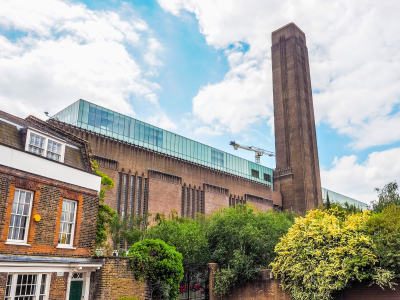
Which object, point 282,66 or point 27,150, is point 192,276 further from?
point 282,66

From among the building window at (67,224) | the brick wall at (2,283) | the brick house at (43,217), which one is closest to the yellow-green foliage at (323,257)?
the brick house at (43,217)

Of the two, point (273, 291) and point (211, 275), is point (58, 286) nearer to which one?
point (211, 275)

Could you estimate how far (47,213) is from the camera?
14.0 meters

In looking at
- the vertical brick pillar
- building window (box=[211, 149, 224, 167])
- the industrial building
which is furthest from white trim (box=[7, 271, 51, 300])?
building window (box=[211, 149, 224, 167])

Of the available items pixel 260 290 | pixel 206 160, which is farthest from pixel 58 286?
pixel 206 160

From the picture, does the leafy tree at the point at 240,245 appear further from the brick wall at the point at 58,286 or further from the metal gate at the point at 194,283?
the brick wall at the point at 58,286

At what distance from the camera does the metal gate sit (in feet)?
66.2

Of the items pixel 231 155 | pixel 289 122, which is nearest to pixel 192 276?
pixel 231 155

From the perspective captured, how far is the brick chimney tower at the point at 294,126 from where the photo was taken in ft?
218

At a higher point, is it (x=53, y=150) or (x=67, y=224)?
(x=53, y=150)

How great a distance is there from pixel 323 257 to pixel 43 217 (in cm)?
1371

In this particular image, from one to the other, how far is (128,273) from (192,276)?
643 centimetres

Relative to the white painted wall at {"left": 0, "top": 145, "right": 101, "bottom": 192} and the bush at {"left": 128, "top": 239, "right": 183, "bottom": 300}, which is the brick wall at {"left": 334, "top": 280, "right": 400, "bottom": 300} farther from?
the white painted wall at {"left": 0, "top": 145, "right": 101, "bottom": 192}

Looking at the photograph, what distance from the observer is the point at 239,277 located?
70.3 ft
